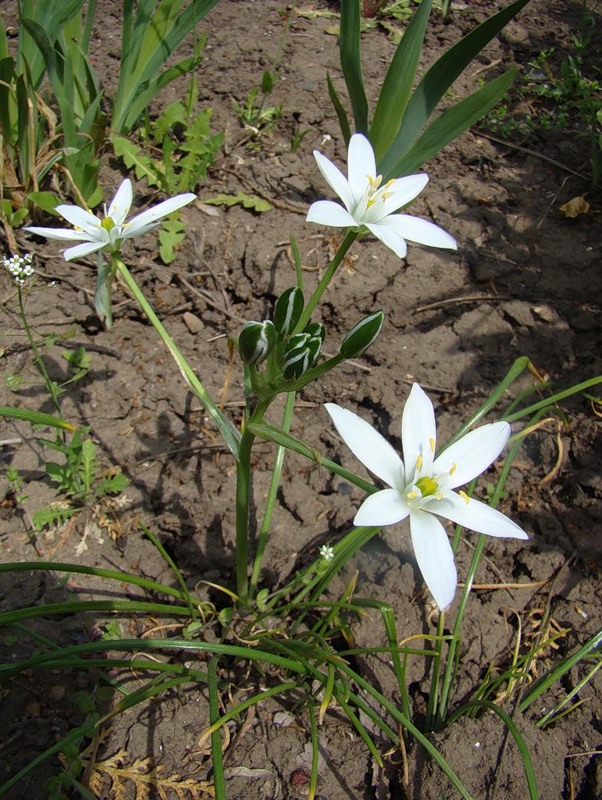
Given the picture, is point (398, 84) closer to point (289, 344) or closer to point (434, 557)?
point (289, 344)

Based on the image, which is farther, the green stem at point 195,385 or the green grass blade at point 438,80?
the green grass blade at point 438,80

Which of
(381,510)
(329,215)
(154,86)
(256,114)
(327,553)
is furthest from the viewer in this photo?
(256,114)

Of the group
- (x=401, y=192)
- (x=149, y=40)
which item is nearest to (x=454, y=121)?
(x=401, y=192)

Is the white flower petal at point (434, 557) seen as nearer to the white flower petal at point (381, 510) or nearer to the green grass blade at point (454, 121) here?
the white flower petal at point (381, 510)

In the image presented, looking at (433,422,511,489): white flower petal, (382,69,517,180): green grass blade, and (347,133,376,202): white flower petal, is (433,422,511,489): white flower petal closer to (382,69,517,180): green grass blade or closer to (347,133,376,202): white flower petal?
(347,133,376,202): white flower petal

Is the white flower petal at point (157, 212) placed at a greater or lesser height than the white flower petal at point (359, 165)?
lesser

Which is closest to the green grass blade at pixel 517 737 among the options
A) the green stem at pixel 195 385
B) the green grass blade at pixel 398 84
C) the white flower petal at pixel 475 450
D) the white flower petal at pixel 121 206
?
the white flower petal at pixel 475 450

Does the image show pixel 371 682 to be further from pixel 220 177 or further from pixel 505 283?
pixel 220 177
